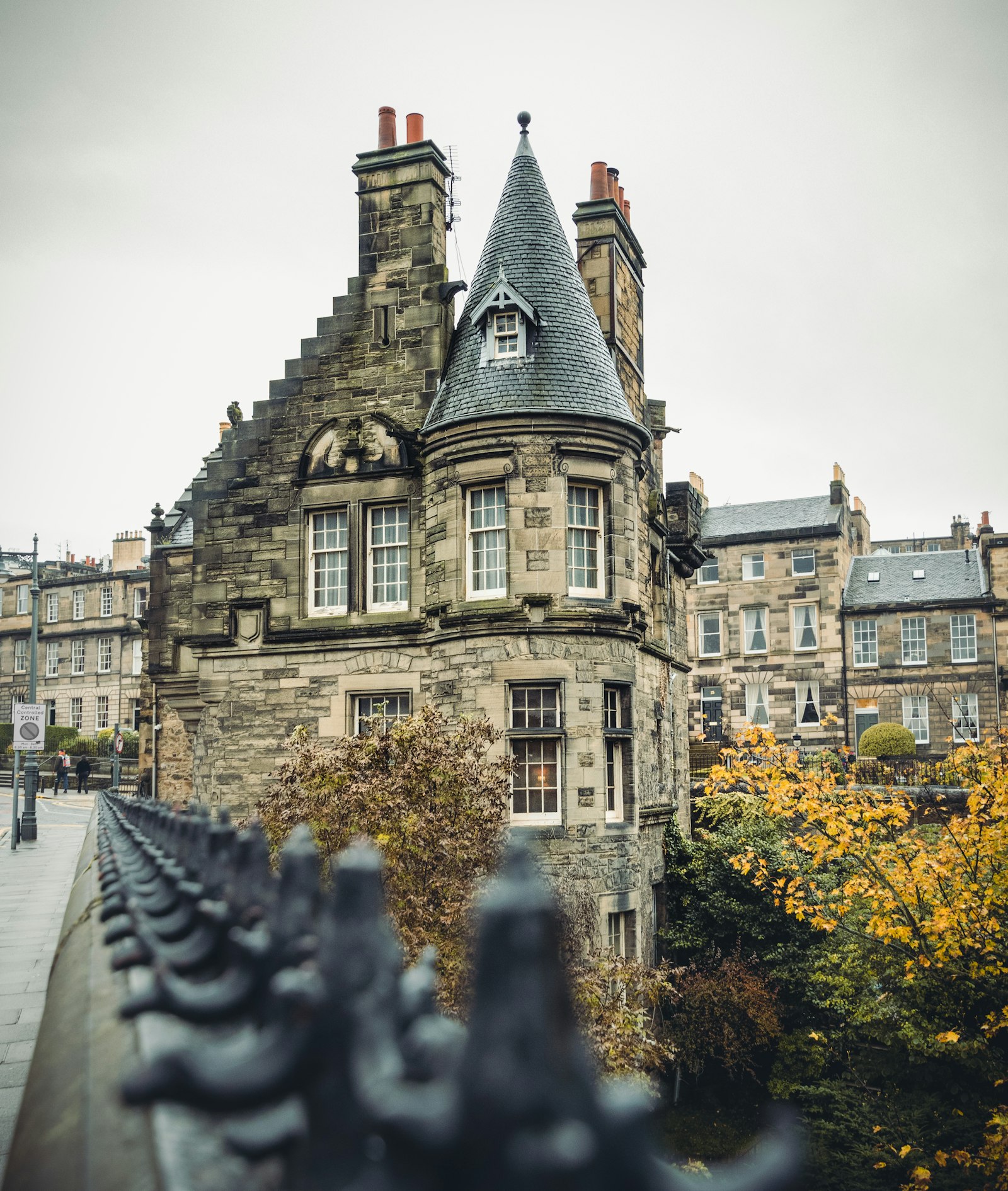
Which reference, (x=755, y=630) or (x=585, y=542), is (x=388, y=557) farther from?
(x=755, y=630)

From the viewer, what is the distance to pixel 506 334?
75.8 feet

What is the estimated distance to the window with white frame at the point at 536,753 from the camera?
21.3 meters

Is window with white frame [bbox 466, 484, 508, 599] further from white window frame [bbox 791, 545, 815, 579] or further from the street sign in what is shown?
white window frame [bbox 791, 545, 815, 579]

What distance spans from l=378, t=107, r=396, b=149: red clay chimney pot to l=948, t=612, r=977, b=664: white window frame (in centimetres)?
3851

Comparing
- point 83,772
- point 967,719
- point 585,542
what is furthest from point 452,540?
point 83,772

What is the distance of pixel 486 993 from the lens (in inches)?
49.0

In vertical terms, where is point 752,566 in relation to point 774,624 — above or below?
above

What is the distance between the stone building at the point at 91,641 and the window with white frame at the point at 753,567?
40761 mm

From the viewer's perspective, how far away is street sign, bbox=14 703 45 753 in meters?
29.7

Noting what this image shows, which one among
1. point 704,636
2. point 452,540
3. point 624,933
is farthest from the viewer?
point 704,636

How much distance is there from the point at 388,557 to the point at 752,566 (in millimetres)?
35140

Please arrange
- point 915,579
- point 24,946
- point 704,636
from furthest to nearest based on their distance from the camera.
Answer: point 704,636, point 915,579, point 24,946

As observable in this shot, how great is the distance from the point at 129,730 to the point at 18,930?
224 feet

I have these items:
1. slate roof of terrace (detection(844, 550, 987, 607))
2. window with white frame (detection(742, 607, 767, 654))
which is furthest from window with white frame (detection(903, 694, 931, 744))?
window with white frame (detection(742, 607, 767, 654))
